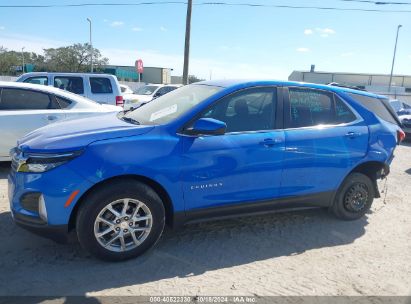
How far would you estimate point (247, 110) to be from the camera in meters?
4.11

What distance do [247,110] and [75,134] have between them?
5.76 ft

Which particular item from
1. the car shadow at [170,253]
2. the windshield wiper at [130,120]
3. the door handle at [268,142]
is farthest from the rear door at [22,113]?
the door handle at [268,142]

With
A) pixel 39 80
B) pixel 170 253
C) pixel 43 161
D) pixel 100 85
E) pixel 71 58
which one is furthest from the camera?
pixel 71 58

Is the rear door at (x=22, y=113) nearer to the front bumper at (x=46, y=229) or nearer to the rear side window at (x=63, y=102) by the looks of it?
the rear side window at (x=63, y=102)

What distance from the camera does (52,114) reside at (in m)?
6.32

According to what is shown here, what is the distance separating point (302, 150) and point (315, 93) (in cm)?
77

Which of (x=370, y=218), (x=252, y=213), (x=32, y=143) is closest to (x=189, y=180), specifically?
(x=252, y=213)

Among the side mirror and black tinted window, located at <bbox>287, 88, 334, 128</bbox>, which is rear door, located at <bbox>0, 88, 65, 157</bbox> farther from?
black tinted window, located at <bbox>287, 88, 334, 128</bbox>

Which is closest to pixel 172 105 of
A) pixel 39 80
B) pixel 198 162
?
pixel 198 162

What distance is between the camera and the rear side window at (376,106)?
4.84m

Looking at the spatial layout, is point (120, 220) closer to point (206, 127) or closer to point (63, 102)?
point (206, 127)

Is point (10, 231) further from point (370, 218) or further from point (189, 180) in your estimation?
point (370, 218)

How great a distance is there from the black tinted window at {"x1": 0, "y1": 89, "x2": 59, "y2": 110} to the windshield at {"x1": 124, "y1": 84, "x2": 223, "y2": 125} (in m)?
2.57

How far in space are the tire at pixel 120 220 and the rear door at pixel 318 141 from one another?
151 centimetres
